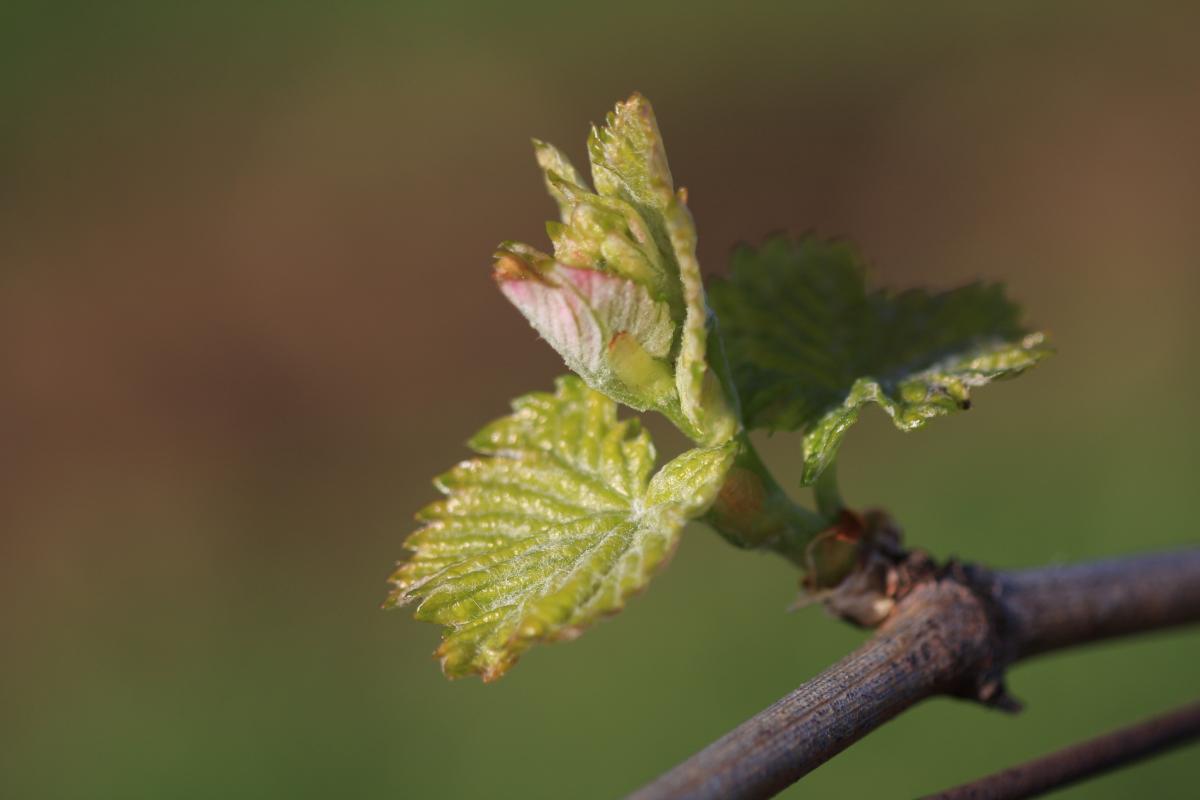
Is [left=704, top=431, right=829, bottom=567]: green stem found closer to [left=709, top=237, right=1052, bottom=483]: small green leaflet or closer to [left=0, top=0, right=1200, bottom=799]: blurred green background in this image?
[left=709, top=237, right=1052, bottom=483]: small green leaflet

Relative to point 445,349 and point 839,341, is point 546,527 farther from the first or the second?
point 445,349

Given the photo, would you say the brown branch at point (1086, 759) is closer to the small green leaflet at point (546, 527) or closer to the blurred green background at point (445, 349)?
the small green leaflet at point (546, 527)

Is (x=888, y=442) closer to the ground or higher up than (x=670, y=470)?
higher up

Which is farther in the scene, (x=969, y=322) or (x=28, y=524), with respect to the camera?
(x=28, y=524)

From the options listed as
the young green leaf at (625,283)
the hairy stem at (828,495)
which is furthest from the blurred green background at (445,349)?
the young green leaf at (625,283)

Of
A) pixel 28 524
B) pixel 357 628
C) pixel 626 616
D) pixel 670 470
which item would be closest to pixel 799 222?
pixel 626 616

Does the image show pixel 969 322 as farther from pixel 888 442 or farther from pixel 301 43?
pixel 301 43

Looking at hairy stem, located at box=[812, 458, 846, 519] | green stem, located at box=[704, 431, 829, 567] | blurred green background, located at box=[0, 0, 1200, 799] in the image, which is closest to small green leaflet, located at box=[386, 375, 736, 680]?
green stem, located at box=[704, 431, 829, 567]
